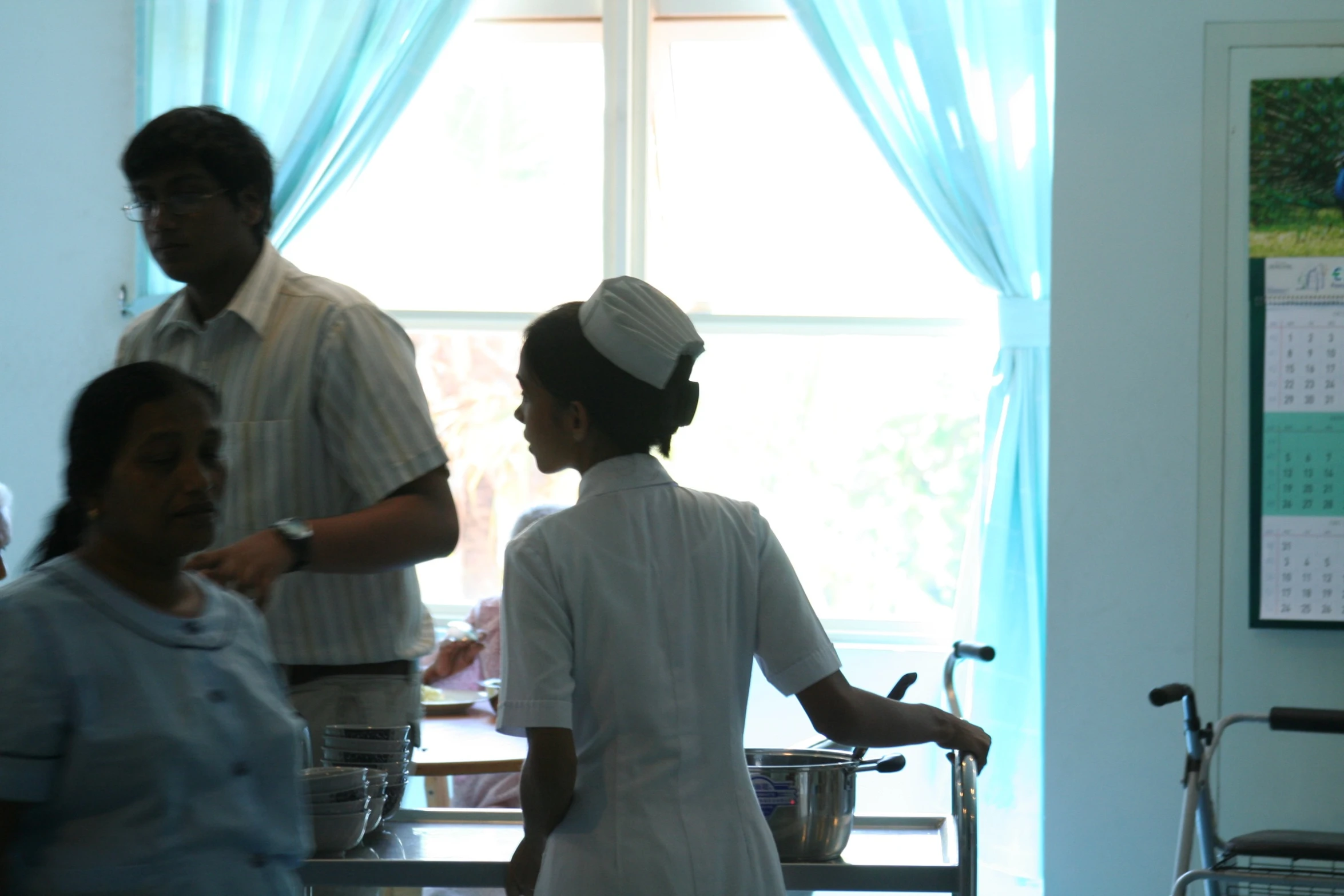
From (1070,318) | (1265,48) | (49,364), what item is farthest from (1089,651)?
(49,364)

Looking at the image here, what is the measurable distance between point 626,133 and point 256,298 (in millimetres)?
2746

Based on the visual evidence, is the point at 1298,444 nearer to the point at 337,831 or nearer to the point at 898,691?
the point at 898,691

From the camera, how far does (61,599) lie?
1.06 metres

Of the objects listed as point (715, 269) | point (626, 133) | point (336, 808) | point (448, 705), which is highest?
point (626, 133)

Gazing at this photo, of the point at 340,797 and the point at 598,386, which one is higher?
the point at 598,386

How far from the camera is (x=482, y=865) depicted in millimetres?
1565

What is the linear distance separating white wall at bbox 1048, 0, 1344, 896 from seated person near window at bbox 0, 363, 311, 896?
2.54m

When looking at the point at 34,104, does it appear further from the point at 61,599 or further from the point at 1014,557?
the point at 61,599

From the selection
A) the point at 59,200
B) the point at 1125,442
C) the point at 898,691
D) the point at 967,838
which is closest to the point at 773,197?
the point at 1125,442

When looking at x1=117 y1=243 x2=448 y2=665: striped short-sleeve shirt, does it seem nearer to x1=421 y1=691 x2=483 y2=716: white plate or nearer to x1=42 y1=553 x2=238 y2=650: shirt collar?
x1=42 y1=553 x2=238 y2=650: shirt collar

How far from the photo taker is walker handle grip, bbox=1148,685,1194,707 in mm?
2484

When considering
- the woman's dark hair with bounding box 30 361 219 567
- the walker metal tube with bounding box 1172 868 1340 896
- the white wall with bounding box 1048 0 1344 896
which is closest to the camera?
the woman's dark hair with bounding box 30 361 219 567

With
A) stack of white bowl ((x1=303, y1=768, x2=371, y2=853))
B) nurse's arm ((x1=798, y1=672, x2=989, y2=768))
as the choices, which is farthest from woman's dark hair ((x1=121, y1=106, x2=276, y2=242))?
nurse's arm ((x1=798, y1=672, x2=989, y2=768))

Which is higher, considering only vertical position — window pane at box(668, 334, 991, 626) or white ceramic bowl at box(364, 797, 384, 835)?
window pane at box(668, 334, 991, 626)
